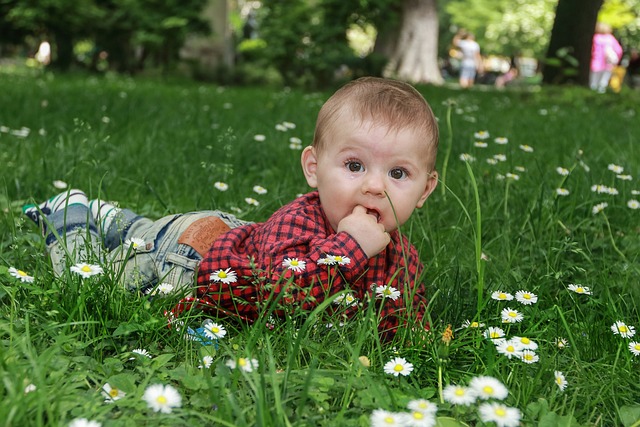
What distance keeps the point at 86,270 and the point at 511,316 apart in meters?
1.20

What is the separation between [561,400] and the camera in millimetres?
1815

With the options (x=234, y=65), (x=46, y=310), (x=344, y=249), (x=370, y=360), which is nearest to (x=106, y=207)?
(x=46, y=310)

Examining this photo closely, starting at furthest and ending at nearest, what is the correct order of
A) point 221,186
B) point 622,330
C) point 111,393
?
1. point 221,186
2. point 622,330
3. point 111,393

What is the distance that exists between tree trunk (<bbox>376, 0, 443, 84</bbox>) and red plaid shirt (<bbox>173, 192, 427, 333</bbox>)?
14519mm

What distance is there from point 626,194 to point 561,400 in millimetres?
2100

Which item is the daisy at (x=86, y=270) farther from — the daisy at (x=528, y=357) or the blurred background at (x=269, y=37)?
the blurred background at (x=269, y=37)

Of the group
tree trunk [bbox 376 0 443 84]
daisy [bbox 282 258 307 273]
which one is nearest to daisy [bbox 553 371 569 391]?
daisy [bbox 282 258 307 273]

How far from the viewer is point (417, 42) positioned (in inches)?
653

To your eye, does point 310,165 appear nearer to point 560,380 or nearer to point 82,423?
point 560,380

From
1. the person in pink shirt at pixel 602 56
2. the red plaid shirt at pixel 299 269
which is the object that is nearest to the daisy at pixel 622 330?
the red plaid shirt at pixel 299 269

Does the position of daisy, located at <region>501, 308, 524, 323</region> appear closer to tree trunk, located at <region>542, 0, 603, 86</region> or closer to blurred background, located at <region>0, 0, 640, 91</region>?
blurred background, located at <region>0, 0, 640, 91</region>

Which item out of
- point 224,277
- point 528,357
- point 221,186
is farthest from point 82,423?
point 221,186

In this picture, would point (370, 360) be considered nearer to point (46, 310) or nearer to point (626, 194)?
point (46, 310)

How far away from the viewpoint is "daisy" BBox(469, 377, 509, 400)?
1.48 meters
